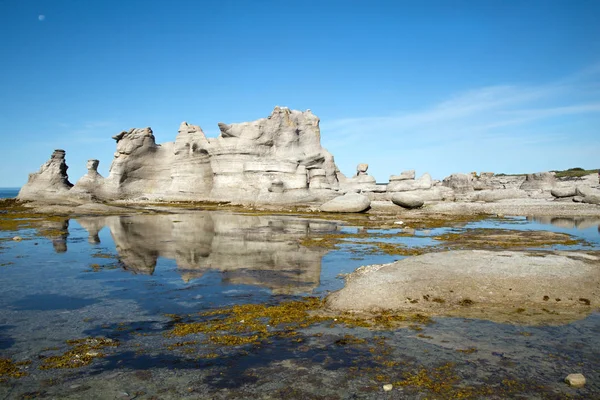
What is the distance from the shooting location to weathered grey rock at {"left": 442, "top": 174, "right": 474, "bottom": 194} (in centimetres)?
5472

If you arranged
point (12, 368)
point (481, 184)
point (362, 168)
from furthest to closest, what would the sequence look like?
1. point (362, 168)
2. point (481, 184)
3. point (12, 368)

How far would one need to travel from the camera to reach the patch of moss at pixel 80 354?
573 cm

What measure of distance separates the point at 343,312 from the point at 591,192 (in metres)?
40.7

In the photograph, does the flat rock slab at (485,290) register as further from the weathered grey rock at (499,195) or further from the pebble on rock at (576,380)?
the weathered grey rock at (499,195)

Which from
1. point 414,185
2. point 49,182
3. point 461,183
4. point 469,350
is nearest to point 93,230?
point 469,350

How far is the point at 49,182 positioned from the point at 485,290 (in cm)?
5355

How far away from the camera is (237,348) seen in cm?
639

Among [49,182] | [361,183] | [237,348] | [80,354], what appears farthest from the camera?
[361,183]

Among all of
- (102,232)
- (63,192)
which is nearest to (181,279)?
(102,232)

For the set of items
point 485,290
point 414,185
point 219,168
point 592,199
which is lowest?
point 485,290

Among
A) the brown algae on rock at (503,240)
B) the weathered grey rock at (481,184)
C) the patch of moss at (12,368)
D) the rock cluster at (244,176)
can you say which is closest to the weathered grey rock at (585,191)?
the rock cluster at (244,176)

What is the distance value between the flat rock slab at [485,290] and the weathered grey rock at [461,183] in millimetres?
46552

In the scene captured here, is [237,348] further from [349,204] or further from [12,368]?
[349,204]

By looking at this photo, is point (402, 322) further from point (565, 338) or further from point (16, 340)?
point (16, 340)
